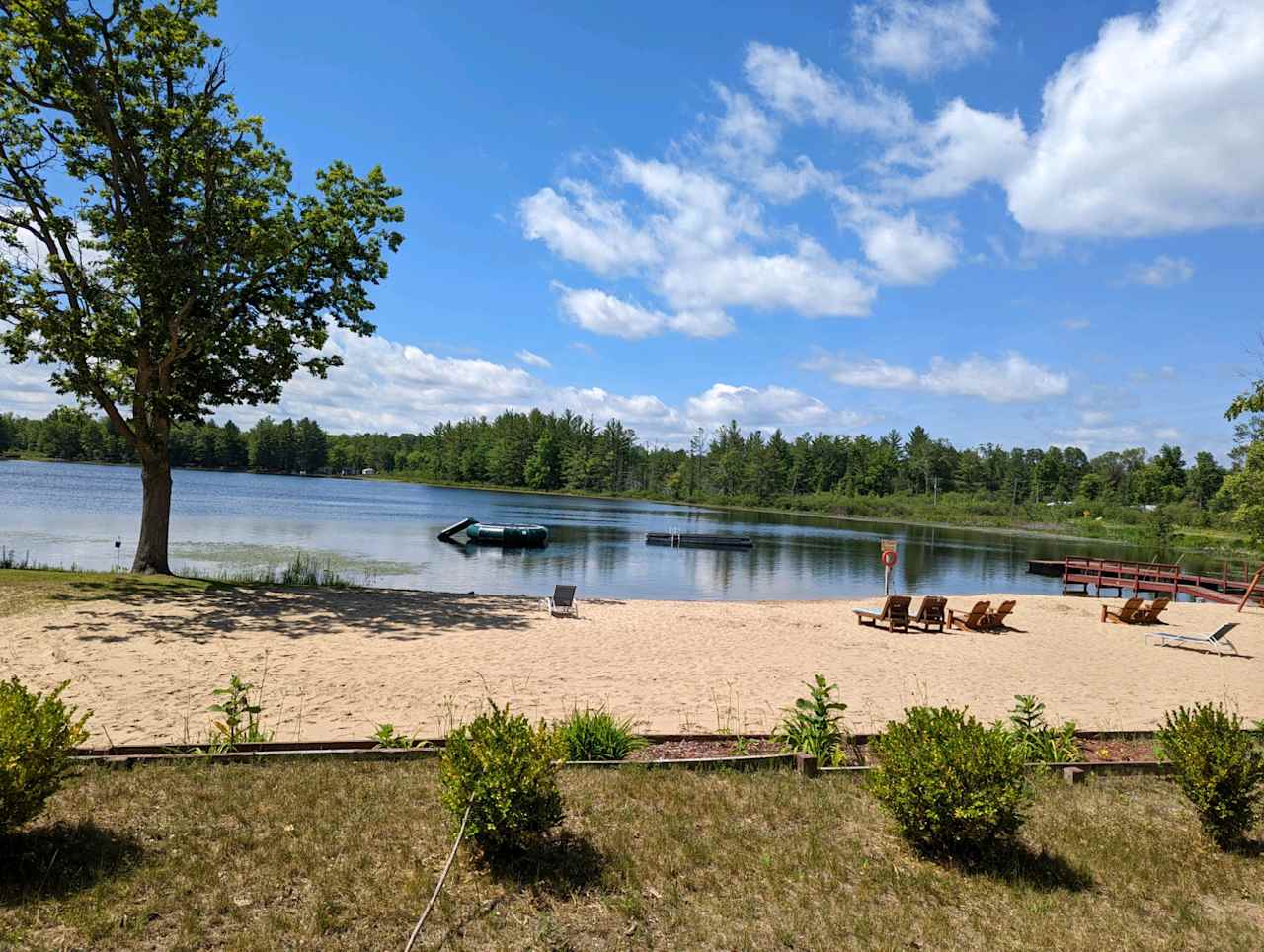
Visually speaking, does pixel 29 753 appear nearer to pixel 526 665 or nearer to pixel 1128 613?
pixel 526 665

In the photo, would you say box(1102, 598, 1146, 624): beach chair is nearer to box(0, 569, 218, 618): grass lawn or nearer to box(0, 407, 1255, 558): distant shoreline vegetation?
box(0, 569, 218, 618): grass lawn

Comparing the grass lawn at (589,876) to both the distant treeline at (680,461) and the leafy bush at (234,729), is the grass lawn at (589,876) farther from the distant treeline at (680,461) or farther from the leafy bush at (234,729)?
the distant treeline at (680,461)

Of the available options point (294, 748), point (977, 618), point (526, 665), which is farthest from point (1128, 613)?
point (294, 748)

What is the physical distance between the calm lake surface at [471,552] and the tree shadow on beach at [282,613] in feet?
24.1

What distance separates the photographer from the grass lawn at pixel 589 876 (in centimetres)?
393

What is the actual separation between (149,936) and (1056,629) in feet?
67.0

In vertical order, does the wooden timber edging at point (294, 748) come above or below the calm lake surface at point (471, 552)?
above

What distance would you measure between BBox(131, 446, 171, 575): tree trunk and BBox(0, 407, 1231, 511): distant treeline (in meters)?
103

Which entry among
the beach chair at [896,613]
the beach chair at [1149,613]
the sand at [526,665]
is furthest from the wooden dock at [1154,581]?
the beach chair at [896,613]

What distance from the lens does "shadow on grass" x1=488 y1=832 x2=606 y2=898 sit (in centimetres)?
446

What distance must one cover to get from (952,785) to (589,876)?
243 centimetres

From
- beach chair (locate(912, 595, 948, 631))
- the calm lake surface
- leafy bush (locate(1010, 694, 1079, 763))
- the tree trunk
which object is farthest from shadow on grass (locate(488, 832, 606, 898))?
the calm lake surface

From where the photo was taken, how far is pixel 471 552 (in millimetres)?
37500

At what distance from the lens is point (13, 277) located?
15125 mm
